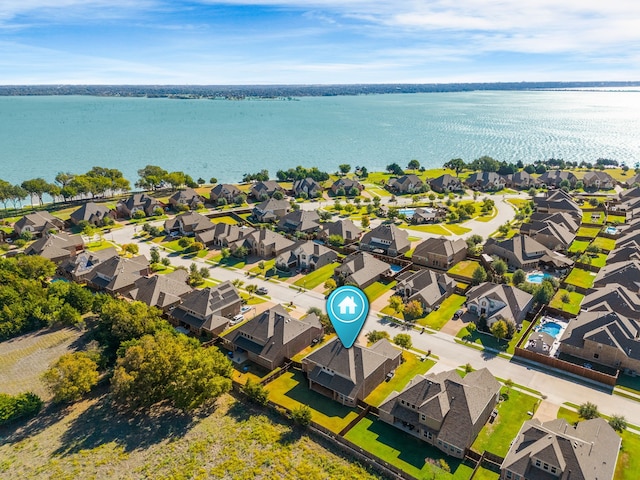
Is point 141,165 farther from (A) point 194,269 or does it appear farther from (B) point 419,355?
(B) point 419,355

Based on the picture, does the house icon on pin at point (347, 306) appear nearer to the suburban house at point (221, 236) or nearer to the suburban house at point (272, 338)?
the suburban house at point (272, 338)

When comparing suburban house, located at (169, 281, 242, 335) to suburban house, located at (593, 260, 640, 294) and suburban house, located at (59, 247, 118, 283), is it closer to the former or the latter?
suburban house, located at (59, 247, 118, 283)

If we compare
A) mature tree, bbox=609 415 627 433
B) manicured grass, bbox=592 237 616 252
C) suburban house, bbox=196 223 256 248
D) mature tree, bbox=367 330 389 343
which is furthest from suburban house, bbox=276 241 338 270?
manicured grass, bbox=592 237 616 252

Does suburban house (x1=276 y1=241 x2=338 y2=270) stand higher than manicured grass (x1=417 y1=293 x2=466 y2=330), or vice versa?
suburban house (x1=276 y1=241 x2=338 y2=270)

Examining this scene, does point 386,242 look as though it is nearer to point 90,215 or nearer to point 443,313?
point 443,313

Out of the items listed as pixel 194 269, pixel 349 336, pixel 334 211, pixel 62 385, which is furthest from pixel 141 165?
pixel 349 336

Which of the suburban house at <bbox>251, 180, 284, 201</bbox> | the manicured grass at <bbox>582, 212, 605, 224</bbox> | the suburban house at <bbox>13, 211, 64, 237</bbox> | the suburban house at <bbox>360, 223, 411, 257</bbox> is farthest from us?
the suburban house at <bbox>251, 180, 284, 201</bbox>
